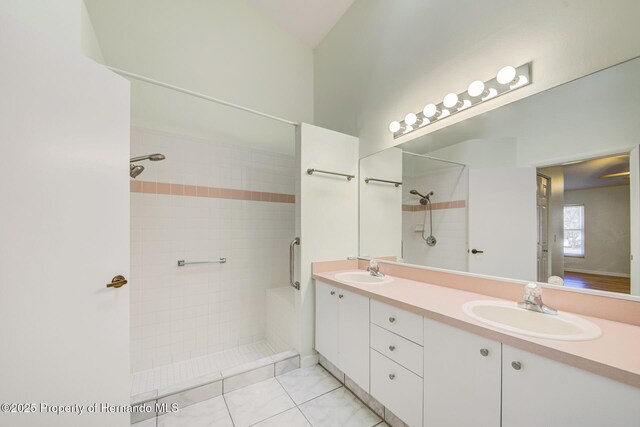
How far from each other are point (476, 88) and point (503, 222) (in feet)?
2.78

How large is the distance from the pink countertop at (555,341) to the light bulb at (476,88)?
1.23m

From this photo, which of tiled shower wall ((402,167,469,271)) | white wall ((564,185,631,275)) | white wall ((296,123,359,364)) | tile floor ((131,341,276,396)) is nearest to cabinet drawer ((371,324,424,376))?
tiled shower wall ((402,167,469,271))

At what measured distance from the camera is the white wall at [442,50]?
111 cm

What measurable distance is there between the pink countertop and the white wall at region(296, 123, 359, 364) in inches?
28.6

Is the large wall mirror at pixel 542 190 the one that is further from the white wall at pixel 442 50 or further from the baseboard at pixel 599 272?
the white wall at pixel 442 50

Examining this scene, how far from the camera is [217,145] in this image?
2441 mm

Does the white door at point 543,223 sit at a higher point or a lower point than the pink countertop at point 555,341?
higher

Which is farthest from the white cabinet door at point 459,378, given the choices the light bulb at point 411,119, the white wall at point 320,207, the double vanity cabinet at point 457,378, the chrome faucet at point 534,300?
the light bulb at point 411,119

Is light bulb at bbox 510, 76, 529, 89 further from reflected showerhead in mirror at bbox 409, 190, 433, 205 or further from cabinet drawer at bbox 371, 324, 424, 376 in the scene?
cabinet drawer at bbox 371, 324, 424, 376

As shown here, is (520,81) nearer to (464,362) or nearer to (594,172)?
(594,172)

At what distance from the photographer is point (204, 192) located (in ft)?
7.76

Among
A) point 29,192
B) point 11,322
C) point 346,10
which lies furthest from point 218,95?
point 11,322

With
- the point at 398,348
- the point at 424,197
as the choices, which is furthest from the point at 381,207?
the point at 398,348

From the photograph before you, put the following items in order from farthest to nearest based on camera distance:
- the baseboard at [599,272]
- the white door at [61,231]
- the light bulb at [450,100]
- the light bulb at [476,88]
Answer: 1. the light bulb at [450,100]
2. the light bulb at [476,88]
3. the baseboard at [599,272]
4. the white door at [61,231]
